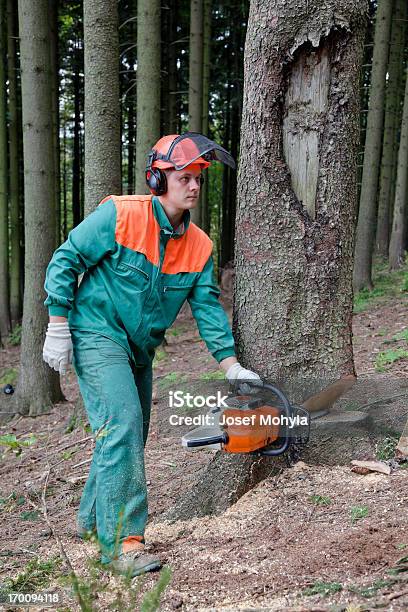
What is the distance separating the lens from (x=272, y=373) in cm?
354

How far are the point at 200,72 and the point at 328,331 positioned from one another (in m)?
10.2

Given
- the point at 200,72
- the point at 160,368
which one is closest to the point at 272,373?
the point at 160,368

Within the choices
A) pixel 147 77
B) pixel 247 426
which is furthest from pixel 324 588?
pixel 147 77

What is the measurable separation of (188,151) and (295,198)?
655 mm

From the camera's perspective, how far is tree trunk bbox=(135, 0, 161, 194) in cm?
864

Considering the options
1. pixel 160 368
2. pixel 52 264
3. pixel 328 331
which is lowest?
pixel 160 368

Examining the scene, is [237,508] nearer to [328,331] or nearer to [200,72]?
[328,331]

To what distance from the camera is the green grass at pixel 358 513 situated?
298cm

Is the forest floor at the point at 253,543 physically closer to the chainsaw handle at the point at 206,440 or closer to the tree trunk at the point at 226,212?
the chainsaw handle at the point at 206,440

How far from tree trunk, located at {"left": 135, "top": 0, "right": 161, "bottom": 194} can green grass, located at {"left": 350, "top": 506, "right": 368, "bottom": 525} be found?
676 cm

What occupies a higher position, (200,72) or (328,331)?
(200,72)

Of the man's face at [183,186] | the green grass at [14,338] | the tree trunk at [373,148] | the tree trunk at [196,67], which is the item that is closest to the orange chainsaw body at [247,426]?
the man's face at [183,186]

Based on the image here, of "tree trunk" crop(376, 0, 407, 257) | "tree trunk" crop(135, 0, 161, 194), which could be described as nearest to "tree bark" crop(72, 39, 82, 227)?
"tree trunk" crop(376, 0, 407, 257)

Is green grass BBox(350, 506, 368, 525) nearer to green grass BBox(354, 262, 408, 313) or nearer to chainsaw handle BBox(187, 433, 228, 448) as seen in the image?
chainsaw handle BBox(187, 433, 228, 448)
